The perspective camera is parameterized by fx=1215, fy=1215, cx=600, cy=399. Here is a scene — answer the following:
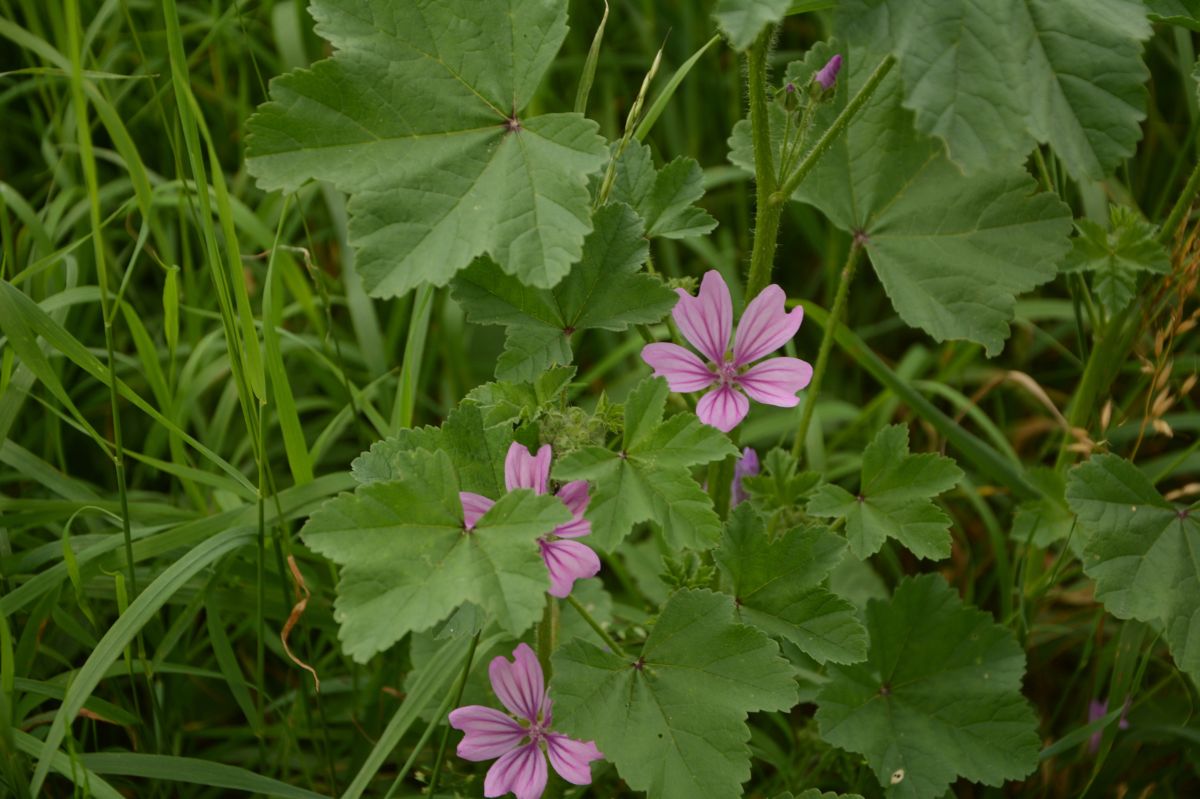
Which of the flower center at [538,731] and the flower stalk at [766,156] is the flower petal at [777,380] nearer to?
the flower stalk at [766,156]

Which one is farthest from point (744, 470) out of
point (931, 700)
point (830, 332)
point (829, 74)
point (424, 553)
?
point (424, 553)

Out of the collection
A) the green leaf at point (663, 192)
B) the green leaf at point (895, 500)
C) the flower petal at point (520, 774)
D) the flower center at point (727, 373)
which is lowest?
the flower petal at point (520, 774)

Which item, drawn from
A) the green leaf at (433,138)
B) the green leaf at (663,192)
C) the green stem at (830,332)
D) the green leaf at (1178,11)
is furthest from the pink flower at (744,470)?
the green leaf at (1178,11)

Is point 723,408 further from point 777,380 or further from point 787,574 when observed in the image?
point 787,574

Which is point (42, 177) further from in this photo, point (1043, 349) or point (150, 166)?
point (1043, 349)

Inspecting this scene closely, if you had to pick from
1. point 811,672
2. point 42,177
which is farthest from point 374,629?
point 42,177

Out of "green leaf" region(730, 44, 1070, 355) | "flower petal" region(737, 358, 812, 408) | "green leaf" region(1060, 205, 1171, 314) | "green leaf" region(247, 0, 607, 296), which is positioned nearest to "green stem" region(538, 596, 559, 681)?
"flower petal" region(737, 358, 812, 408)

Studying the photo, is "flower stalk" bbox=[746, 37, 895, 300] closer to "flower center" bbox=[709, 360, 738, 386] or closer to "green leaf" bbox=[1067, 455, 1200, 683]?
"flower center" bbox=[709, 360, 738, 386]
